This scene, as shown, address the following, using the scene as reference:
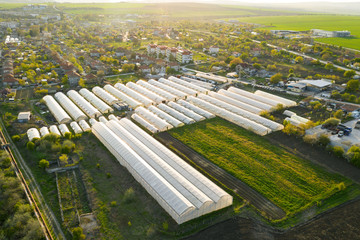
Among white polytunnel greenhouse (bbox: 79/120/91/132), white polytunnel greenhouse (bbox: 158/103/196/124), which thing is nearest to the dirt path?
white polytunnel greenhouse (bbox: 158/103/196/124)

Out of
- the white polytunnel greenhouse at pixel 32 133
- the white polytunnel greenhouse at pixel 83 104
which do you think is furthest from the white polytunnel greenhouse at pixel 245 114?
the white polytunnel greenhouse at pixel 32 133

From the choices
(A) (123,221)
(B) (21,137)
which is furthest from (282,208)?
(B) (21,137)

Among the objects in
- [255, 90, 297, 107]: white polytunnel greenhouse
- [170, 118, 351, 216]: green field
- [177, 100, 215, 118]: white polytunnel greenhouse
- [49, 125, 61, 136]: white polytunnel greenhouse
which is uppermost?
[255, 90, 297, 107]: white polytunnel greenhouse

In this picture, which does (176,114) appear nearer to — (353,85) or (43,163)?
(43,163)

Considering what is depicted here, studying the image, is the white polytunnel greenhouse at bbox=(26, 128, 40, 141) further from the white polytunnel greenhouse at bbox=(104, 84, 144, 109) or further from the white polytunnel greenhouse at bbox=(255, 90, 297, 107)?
the white polytunnel greenhouse at bbox=(255, 90, 297, 107)

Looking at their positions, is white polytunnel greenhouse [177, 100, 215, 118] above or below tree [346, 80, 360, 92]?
below

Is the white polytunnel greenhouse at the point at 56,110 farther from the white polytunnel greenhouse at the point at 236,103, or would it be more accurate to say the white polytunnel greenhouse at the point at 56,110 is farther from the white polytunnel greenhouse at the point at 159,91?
the white polytunnel greenhouse at the point at 236,103
